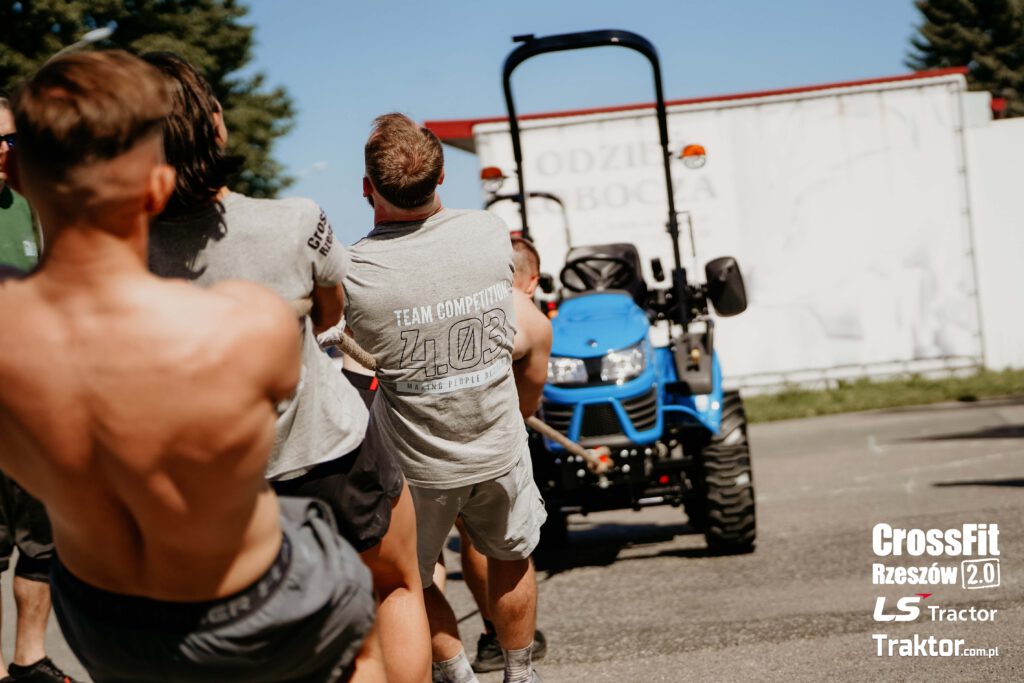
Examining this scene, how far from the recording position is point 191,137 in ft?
9.29

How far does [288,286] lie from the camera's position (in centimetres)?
301

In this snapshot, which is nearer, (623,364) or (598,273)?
(623,364)

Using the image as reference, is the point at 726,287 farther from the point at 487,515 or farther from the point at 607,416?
the point at 487,515

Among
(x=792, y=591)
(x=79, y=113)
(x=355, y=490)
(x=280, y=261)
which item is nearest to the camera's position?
(x=79, y=113)

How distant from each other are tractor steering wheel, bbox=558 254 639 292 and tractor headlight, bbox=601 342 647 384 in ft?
2.91

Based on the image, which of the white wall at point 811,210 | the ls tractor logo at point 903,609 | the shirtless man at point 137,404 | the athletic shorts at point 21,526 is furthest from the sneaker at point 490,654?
the white wall at point 811,210

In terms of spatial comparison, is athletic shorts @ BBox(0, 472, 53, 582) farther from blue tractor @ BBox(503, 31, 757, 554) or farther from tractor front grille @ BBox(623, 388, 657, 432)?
tractor front grille @ BBox(623, 388, 657, 432)

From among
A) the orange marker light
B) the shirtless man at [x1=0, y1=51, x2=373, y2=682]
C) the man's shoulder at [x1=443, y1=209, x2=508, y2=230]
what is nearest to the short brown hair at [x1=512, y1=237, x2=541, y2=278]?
the man's shoulder at [x1=443, y1=209, x2=508, y2=230]

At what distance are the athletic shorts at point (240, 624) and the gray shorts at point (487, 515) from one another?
1.70 meters

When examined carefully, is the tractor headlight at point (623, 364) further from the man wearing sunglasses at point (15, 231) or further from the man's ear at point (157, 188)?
the man's ear at point (157, 188)

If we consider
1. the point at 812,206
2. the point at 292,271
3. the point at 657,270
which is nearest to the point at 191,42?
the point at 812,206

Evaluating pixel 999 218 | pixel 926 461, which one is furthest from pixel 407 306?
pixel 999 218

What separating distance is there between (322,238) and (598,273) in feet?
17.9

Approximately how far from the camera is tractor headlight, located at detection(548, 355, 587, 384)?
7.54m
